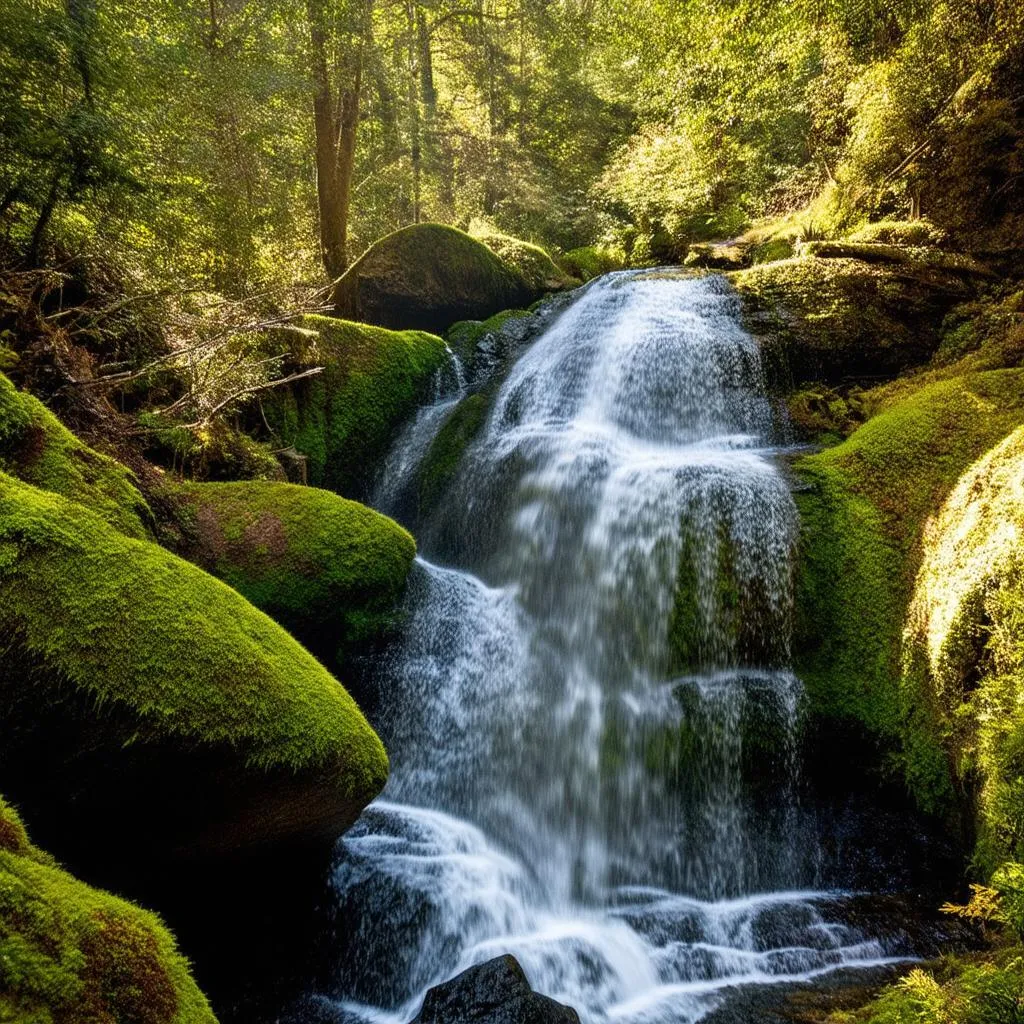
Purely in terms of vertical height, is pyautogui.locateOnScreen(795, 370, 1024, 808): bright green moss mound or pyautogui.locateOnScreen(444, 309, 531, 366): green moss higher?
pyautogui.locateOnScreen(444, 309, 531, 366): green moss

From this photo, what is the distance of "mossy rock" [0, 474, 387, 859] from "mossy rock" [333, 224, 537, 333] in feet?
31.9

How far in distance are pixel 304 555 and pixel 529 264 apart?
11187 millimetres

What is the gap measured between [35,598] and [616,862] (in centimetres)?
413

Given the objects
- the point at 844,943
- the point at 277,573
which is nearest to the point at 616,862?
the point at 844,943

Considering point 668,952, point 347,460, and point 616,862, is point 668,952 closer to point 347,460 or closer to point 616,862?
point 616,862

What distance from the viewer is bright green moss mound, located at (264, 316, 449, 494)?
8.22 metres

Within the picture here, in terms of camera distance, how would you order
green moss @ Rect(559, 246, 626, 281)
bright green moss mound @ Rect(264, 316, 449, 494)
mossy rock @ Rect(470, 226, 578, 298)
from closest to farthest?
bright green moss mound @ Rect(264, 316, 449, 494)
mossy rock @ Rect(470, 226, 578, 298)
green moss @ Rect(559, 246, 626, 281)

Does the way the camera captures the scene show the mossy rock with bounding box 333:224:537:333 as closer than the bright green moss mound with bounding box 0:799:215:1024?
No

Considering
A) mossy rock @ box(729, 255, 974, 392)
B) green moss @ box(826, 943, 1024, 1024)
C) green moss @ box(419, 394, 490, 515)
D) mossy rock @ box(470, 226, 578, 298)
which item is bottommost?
green moss @ box(826, 943, 1024, 1024)

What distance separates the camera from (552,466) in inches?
272

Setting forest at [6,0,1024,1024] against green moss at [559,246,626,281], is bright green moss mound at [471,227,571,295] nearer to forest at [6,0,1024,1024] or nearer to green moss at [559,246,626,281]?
green moss at [559,246,626,281]

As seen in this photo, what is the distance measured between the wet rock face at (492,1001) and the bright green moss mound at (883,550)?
3.19 m

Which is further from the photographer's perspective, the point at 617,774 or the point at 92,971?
the point at 617,774

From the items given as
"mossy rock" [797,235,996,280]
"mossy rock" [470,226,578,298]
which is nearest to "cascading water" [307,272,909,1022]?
"mossy rock" [797,235,996,280]
